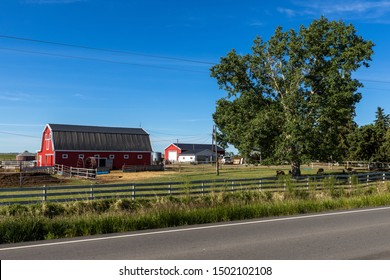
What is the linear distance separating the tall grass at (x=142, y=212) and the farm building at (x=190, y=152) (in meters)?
79.7

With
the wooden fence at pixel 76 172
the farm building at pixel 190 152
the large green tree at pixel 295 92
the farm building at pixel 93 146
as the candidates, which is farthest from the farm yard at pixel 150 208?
the farm building at pixel 190 152

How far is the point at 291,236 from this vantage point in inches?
374

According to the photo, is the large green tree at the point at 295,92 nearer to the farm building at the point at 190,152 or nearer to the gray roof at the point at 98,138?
the gray roof at the point at 98,138

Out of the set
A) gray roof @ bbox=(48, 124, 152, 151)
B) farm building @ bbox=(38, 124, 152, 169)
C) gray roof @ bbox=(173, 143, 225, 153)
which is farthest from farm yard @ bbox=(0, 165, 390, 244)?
gray roof @ bbox=(173, 143, 225, 153)

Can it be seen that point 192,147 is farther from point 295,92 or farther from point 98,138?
point 295,92

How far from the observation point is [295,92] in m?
30.7

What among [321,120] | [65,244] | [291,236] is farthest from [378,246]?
[321,120]

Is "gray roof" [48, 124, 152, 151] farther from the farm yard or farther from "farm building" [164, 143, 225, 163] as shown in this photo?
the farm yard

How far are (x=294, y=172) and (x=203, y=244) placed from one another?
24.4 metres

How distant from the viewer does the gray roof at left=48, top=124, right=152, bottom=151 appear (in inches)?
2250

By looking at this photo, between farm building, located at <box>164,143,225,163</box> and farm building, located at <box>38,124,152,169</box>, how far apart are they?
3644cm

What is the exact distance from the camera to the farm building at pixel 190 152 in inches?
4022

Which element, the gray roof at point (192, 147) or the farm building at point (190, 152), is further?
the gray roof at point (192, 147)

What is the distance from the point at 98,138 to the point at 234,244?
54.1 metres
